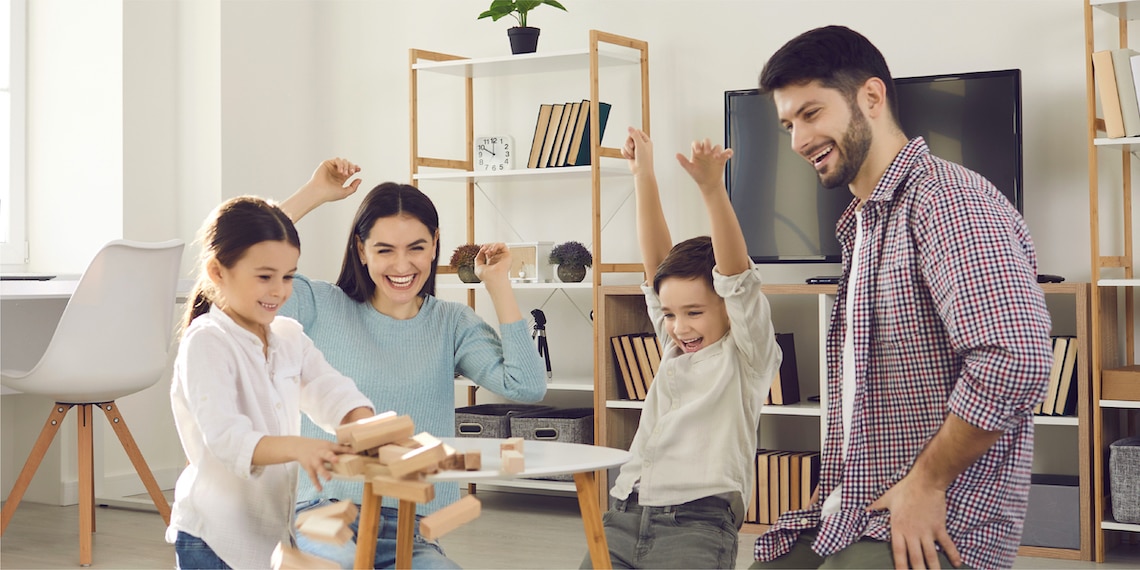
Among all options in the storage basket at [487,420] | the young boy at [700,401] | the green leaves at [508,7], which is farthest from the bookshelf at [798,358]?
the young boy at [700,401]

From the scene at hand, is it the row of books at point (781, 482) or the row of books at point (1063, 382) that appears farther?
the row of books at point (781, 482)

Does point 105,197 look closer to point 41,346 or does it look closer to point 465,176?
point 41,346

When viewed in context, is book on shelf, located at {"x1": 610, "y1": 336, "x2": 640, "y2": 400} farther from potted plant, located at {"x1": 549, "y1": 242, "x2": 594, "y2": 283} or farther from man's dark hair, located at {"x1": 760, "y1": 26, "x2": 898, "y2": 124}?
man's dark hair, located at {"x1": 760, "y1": 26, "x2": 898, "y2": 124}

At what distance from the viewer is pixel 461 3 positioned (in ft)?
14.9

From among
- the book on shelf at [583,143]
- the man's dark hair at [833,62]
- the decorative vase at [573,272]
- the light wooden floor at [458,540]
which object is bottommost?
the light wooden floor at [458,540]

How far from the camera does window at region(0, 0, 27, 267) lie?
4.43 m

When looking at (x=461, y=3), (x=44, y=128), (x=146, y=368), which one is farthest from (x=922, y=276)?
(x=44, y=128)

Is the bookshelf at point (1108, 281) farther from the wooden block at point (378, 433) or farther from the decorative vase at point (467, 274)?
the wooden block at point (378, 433)

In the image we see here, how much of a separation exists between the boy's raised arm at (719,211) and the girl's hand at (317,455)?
2.47ft

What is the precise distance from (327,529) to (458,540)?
2079 millimetres

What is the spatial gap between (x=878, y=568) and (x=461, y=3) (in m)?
3.48

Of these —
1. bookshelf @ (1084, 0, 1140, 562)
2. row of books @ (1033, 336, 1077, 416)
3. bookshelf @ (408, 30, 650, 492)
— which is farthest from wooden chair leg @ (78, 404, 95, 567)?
bookshelf @ (1084, 0, 1140, 562)

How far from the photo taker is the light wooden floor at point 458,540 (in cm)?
320

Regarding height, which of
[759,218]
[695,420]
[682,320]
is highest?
[759,218]
